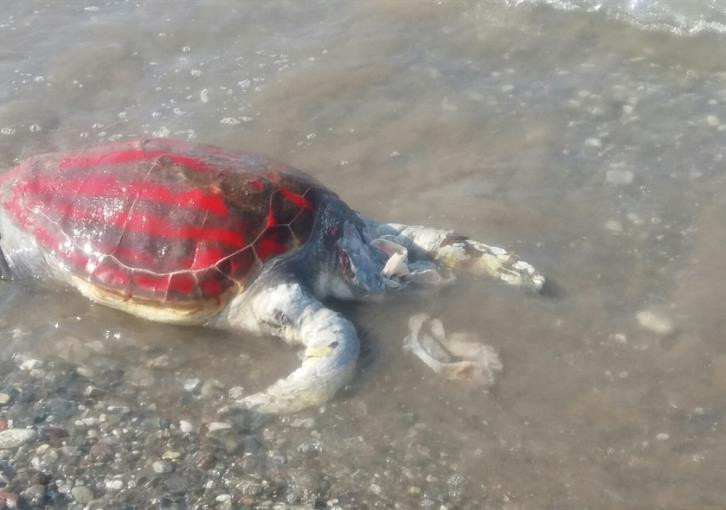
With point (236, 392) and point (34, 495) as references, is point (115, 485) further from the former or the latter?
point (236, 392)

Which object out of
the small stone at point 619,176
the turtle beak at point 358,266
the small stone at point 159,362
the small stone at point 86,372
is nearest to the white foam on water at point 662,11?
the small stone at point 619,176

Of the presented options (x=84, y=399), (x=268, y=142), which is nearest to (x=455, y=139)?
(x=268, y=142)

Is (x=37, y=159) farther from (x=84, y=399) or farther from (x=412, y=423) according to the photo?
(x=412, y=423)

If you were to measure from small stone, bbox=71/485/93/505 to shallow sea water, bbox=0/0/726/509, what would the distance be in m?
0.54

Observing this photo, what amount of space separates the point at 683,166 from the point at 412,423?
275 cm

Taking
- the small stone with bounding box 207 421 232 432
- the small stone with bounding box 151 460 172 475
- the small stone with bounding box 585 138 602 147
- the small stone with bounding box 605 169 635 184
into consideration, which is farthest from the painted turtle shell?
the small stone with bounding box 585 138 602 147

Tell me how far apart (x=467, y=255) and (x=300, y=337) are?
1024mm

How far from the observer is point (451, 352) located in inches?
150

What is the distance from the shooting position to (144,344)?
391 cm

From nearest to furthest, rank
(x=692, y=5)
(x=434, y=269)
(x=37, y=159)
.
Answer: (x=434, y=269) < (x=37, y=159) < (x=692, y=5)

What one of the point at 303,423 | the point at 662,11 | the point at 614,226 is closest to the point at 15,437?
the point at 303,423

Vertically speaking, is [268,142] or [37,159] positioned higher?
[37,159]

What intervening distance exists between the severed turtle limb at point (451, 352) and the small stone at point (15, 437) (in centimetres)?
170

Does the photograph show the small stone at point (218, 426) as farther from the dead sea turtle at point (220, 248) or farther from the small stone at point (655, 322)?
the small stone at point (655, 322)
